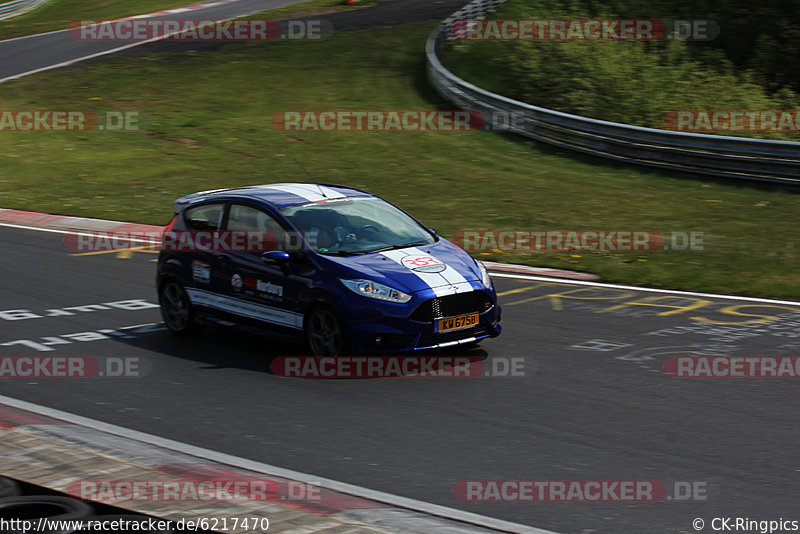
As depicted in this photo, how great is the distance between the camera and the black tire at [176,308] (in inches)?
421

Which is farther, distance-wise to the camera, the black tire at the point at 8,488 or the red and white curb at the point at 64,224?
the red and white curb at the point at 64,224

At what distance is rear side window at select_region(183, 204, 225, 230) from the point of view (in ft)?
34.6

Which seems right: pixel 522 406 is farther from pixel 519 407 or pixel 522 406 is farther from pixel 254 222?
pixel 254 222

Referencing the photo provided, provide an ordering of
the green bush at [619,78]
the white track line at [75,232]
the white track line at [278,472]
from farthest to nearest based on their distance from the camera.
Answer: the green bush at [619,78] < the white track line at [75,232] < the white track line at [278,472]

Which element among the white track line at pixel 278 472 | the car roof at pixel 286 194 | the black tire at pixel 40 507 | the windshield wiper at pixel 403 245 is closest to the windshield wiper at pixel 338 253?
the windshield wiper at pixel 403 245

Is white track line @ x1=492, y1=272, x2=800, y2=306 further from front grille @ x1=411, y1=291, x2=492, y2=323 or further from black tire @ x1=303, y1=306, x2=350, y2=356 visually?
black tire @ x1=303, y1=306, x2=350, y2=356

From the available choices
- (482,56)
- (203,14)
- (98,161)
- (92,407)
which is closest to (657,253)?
(92,407)

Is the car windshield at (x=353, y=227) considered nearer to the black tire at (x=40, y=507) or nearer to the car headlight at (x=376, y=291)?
the car headlight at (x=376, y=291)

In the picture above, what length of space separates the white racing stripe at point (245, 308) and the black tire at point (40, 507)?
4479 mm

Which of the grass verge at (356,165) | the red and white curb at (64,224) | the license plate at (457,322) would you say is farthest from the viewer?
the red and white curb at (64,224)

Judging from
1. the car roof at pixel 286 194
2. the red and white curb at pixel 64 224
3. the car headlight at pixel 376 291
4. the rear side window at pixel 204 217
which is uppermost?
the car roof at pixel 286 194

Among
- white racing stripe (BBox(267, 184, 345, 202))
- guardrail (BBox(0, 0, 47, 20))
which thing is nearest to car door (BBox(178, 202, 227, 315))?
white racing stripe (BBox(267, 184, 345, 202))

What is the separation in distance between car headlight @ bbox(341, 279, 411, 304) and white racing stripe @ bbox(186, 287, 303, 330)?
702mm

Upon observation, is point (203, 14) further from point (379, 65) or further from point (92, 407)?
point (92, 407)
